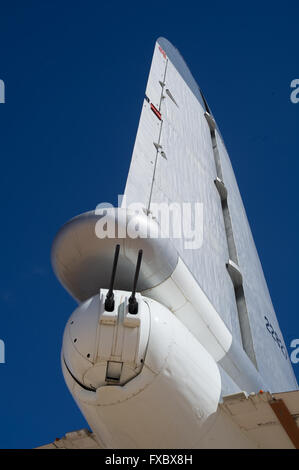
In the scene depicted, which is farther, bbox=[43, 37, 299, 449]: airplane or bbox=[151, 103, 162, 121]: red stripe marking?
bbox=[151, 103, 162, 121]: red stripe marking

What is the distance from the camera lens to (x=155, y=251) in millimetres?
5578

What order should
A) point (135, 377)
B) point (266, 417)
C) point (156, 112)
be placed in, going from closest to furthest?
point (135, 377)
point (266, 417)
point (156, 112)

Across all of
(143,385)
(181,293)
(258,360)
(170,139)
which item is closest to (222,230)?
(170,139)

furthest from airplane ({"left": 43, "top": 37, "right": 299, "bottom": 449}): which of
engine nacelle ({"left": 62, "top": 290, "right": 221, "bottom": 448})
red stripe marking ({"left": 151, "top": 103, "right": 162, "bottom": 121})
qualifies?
red stripe marking ({"left": 151, "top": 103, "right": 162, "bottom": 121})

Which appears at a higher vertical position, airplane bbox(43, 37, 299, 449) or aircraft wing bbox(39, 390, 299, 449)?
airplane bbox(43, 37, 299, 449)

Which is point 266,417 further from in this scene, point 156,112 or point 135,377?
point 156,112

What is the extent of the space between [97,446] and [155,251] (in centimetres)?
243

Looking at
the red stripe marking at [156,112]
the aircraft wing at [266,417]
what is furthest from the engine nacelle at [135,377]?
the red stripe marking at [156,112]

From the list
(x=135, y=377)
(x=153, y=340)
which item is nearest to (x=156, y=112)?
(x=153, y=340)

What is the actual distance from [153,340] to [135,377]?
365mm

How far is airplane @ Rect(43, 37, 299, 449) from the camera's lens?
16.2 feet

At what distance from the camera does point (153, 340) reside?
16.5 feet

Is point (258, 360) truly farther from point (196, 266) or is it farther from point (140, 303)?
point (140, 303)

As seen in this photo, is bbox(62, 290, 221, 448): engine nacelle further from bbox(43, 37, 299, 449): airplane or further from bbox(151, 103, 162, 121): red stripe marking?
bbox(151, 103, 162, 121): red stripe marking
